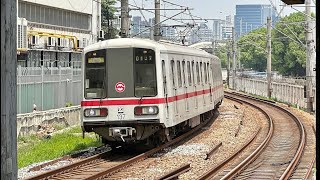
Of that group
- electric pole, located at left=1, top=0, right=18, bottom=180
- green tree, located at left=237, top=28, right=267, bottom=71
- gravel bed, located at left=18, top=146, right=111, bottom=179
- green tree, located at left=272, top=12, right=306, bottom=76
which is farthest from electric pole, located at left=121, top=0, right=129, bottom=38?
green tree, located at left=237, top=28, right=267, bottom=71

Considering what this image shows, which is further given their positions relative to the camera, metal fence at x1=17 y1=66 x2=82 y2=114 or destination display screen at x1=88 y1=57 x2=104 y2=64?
metal fence at x1=17 y1=66 x2=82 y2=114

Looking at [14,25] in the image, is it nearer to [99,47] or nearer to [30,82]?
[99,47]

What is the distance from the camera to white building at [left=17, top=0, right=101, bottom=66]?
32.0 m

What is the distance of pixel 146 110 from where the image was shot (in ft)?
45.7

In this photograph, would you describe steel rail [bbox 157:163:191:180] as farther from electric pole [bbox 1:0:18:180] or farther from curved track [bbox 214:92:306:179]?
electric pole [bbox 1:0:18:180]

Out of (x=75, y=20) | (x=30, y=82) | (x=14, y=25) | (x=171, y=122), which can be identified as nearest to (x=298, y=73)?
(x=75, y=20)

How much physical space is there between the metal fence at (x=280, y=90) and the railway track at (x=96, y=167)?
20675 millimetres

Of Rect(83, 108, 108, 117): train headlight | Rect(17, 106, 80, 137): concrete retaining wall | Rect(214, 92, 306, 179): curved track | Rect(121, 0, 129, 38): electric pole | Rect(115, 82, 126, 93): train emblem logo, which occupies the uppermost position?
Rect(121, 0, 129, 38): electric pole

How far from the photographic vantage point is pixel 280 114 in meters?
30.0

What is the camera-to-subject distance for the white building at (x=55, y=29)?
32.0 m

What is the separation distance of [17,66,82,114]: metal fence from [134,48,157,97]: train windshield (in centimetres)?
759
